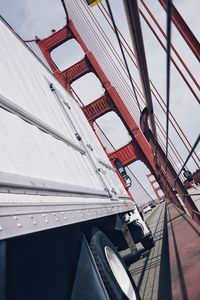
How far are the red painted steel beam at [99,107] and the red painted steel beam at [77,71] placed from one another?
1976 millimetres

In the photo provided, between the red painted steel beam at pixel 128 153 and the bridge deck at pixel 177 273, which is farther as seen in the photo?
the red painted steel beam at pixel 128 153

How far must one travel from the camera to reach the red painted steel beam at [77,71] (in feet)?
60.7

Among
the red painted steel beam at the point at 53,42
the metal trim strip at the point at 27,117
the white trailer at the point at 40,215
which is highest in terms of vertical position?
the red painted steel beam at the point at 53,42

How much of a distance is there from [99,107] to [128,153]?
10.1 feet

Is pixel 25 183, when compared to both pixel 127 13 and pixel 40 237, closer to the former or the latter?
pixel 40 237

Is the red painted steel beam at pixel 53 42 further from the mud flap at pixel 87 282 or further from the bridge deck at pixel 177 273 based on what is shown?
the mud flap at pixel 87 282

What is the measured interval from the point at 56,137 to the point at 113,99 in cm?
1428

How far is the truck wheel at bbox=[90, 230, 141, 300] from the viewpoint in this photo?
253 centimetres

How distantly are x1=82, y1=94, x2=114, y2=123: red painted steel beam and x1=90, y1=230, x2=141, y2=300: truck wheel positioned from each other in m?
14.7

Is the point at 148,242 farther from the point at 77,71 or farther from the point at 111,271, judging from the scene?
the point at 77,71

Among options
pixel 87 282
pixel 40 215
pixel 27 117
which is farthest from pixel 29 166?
pixel 87 282

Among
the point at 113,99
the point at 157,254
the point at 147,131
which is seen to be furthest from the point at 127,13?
the point at 113,99

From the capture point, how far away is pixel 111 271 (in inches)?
107

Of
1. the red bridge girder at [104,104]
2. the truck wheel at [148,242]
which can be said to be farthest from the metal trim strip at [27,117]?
the red bridge girder at [104,104]
